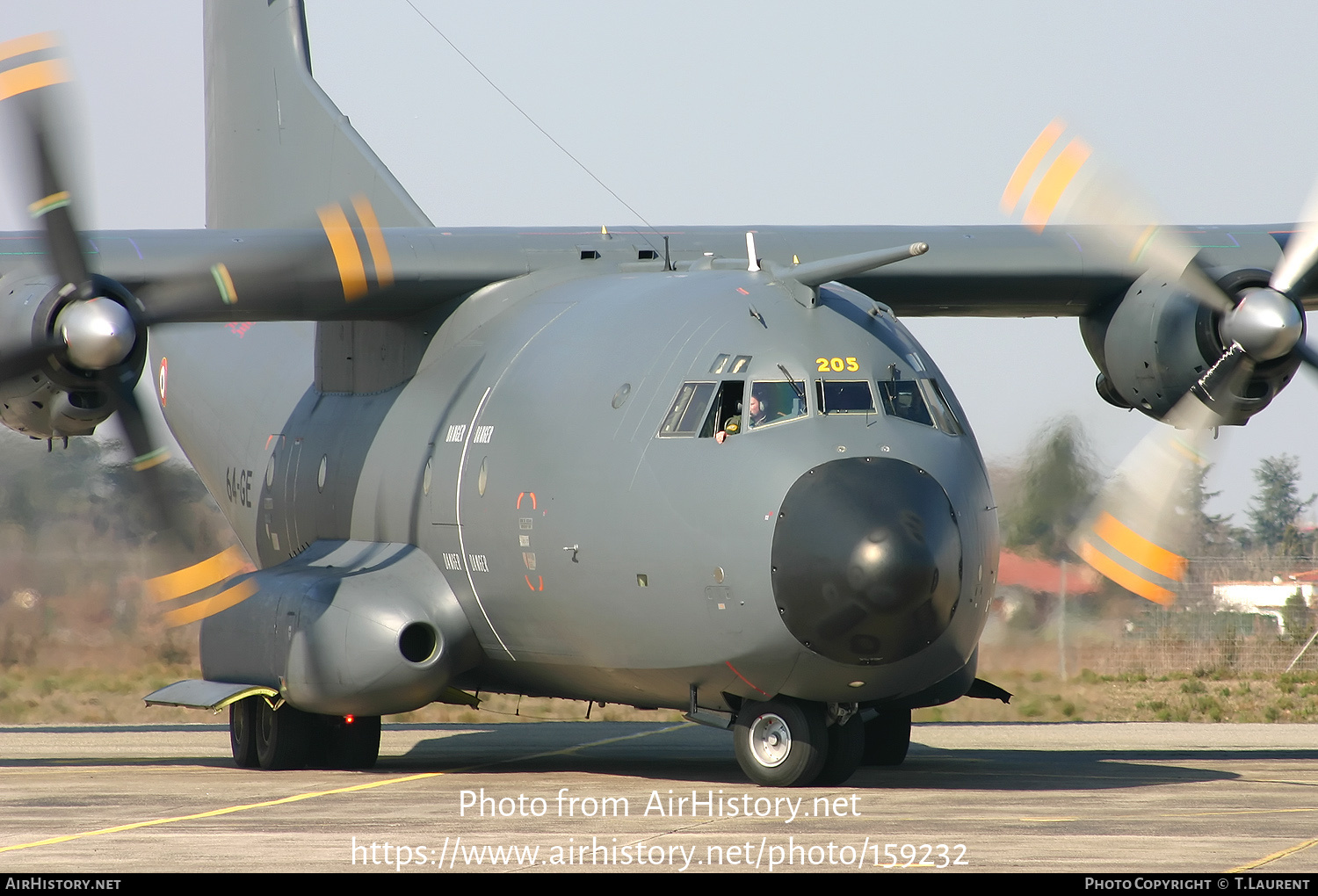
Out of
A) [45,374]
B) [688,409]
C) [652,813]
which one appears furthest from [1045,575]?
[45,374]

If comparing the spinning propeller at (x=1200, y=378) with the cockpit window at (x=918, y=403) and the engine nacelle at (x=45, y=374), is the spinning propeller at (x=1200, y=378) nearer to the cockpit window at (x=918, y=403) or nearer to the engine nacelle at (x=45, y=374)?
the cockpit window at (x=918, y=403)

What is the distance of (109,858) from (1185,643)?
21060 mm

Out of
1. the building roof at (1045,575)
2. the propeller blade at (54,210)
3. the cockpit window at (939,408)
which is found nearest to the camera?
the cockpit window at (939,408)

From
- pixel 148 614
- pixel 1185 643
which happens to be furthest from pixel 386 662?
pixel 1185 643

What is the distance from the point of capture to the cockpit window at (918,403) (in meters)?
12.8

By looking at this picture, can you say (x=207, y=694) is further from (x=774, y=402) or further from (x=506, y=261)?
(x=774, y=402)

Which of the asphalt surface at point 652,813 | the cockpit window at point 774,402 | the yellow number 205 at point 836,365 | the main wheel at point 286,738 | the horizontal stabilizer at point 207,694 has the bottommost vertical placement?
the asphalt surface at point 652,813

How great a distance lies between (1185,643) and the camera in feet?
90.4

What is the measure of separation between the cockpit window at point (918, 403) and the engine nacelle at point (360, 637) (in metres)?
4.31

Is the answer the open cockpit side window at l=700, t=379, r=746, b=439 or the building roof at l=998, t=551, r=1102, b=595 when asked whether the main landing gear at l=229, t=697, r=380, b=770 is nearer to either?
the open cockpit side window at l=700, t=379, r=746, b=439

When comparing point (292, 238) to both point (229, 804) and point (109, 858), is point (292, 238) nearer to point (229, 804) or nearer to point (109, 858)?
point (229, 804)

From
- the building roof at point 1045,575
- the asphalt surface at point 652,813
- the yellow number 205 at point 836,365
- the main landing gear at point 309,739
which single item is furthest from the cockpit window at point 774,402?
the building roof at point 1045,575

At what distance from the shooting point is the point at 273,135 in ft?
70.5

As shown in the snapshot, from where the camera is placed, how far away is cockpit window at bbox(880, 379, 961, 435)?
12.8 metres
